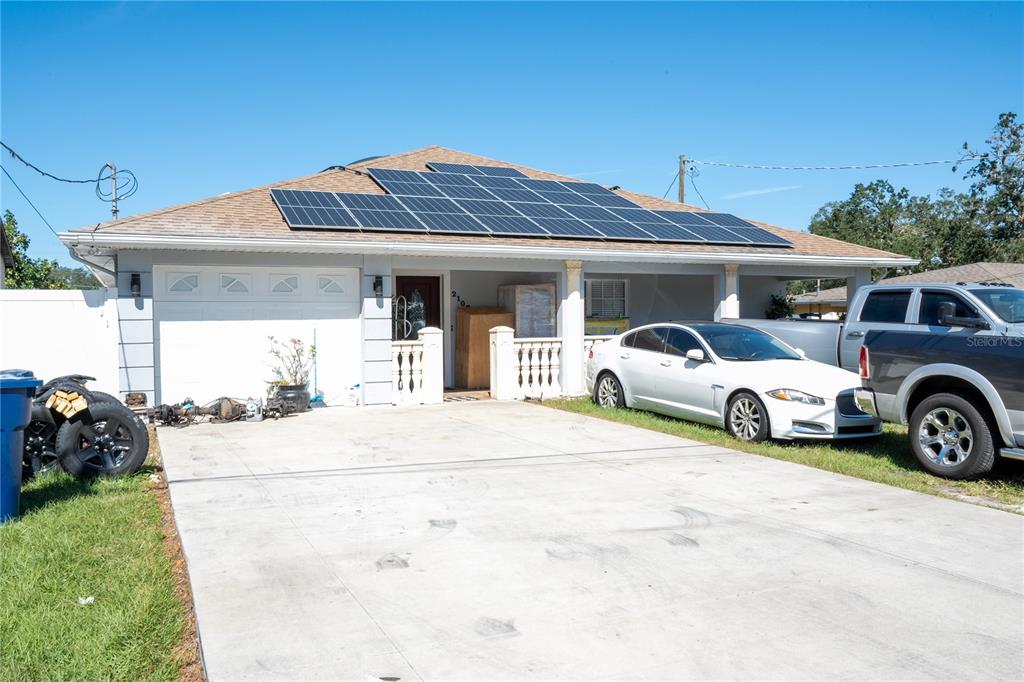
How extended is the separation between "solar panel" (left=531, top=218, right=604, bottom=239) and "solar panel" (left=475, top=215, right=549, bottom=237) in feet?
0.70

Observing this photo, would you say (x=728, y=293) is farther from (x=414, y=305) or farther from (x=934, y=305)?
(x=934, y=305)

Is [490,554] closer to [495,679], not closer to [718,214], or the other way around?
[495,679]

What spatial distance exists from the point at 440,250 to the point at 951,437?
818 cm

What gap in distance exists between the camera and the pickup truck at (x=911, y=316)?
8.88 meters

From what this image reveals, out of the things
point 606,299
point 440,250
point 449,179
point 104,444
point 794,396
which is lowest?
point 104,444

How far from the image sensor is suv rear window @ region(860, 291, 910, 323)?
9.98m

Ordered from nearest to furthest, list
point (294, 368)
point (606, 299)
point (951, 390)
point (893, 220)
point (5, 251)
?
point (951, 390), point (294, 368), point (606, 299), point (5, 251), point (893, 220)

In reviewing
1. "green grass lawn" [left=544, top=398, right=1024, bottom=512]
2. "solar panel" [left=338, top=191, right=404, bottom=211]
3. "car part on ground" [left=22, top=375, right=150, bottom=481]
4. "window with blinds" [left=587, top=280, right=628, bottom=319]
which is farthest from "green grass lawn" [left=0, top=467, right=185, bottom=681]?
"window with blinds" [left=587, top=280, right=628, bottom=319]

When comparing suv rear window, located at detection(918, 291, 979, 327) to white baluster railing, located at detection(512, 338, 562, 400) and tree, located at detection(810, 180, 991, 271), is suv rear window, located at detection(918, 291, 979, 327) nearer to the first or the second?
white baluster railing, located at detection(512, 338, 562, 400)

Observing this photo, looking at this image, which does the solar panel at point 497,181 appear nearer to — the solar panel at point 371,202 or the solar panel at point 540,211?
the solar panel at point 540,211

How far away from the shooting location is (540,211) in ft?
54.5

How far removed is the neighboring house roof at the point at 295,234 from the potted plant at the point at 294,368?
1.67 metres

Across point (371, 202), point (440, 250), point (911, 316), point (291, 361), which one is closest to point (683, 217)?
point (440, 250)

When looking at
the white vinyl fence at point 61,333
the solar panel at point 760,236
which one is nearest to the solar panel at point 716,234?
the solar panel at point 760,236
